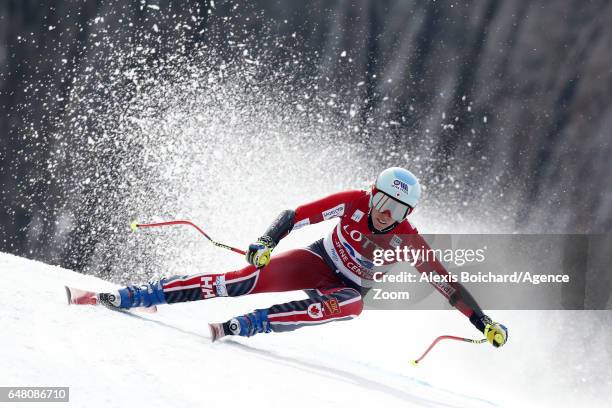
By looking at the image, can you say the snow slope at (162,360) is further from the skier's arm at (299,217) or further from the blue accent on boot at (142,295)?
the skier's arm at (299,217)

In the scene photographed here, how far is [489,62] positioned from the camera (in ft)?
29.3

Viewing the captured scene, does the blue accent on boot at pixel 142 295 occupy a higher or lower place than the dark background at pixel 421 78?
lower

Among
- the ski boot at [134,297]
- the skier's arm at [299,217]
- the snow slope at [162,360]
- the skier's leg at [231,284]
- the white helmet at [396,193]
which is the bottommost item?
the snow slope at [162,360]

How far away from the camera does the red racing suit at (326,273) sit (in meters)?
3.70

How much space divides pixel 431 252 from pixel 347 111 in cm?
552

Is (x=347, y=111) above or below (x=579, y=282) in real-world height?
above

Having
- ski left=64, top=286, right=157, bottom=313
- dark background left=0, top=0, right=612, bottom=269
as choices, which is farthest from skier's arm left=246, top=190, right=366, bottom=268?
dark background left=0, top=0, right=612, bottom=269

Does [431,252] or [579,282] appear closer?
[431,252]

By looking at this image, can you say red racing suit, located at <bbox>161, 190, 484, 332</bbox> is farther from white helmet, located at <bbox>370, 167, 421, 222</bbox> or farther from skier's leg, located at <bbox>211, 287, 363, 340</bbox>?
white helmet, located at <bbox>370, 167, 421, 222</bbox>

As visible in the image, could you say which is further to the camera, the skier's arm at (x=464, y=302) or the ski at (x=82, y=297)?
the skier's arm at (x=464, y=302)

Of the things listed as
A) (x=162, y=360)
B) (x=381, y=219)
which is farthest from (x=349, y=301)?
(x=162, y=360)

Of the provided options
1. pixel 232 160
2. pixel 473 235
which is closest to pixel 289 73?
pixel 232 160

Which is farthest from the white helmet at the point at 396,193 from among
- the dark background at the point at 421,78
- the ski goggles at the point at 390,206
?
the dark background at the point at 421,78

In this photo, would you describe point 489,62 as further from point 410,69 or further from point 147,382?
point 147,382
